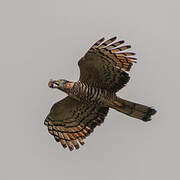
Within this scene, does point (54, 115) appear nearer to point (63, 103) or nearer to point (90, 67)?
point (63, 103)

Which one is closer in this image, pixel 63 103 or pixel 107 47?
pixel 107 47

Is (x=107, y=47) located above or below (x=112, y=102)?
above

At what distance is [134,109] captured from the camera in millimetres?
12531

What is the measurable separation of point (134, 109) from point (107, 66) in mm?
987

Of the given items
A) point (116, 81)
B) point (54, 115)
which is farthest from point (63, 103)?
point (116, 81)

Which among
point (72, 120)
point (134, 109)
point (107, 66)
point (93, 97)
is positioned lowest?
point (72, 120)

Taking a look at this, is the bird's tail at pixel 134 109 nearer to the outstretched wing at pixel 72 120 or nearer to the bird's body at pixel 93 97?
the bird's body at pixel 93 97

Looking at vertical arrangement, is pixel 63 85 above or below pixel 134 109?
above

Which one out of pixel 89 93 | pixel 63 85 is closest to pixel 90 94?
pixel 89 93

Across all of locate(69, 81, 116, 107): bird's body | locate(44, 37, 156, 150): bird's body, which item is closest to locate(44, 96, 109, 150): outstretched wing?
locate(44, 37, 156, 150): bird's body

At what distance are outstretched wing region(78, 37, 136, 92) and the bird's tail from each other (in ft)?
1.02

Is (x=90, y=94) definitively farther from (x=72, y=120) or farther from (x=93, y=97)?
(x=72, y=120)

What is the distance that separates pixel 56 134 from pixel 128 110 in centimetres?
148

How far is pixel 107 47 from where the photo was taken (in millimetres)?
12086
